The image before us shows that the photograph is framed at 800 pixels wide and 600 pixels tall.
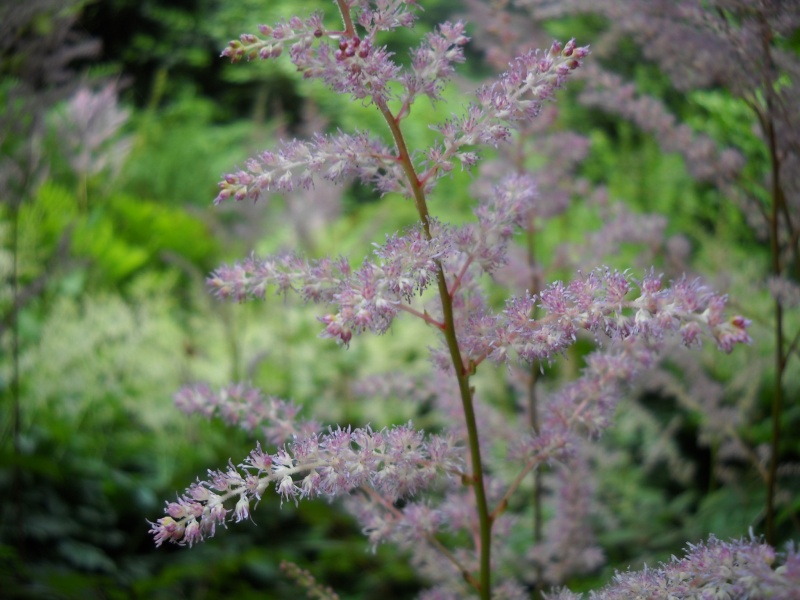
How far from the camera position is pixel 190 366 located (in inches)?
105

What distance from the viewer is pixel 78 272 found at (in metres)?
3.39

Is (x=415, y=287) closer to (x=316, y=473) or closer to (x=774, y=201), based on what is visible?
(x=316, y=473)

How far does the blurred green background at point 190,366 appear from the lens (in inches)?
56.4

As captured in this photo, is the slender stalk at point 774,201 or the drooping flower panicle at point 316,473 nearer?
the drooping flower panicle at point 316,473

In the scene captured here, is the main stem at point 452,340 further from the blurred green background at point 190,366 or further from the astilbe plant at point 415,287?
the blurred green background at point 190,366

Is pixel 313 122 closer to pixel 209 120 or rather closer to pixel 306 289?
pixel 306 289

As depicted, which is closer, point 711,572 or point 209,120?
point 711,572

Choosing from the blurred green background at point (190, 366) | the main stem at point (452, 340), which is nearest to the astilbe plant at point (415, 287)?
the main stem at point (452, 340)

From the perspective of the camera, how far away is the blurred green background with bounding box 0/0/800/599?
143 centimetres

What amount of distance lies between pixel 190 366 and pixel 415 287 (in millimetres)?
2278

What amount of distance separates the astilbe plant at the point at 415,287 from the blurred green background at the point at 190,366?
0.19 meters

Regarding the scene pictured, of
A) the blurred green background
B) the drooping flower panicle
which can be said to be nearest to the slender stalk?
the blurred green background

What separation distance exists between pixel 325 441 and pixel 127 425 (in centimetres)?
216

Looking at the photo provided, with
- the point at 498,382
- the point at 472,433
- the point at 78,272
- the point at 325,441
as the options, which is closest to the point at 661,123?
the point at 472,433
